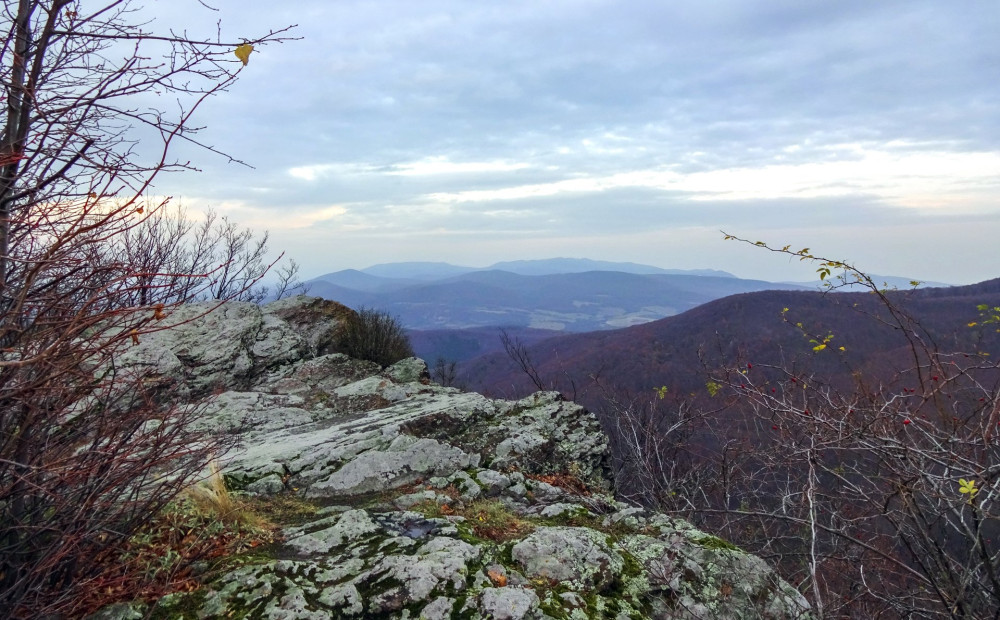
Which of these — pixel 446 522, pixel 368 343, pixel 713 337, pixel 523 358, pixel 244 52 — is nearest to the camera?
pixel 244 52

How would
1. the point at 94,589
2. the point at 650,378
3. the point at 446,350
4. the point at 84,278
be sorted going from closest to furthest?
the point at 84,278, the point at 94,589, the point at 650,378, the point at 446,350

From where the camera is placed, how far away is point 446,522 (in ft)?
15.9

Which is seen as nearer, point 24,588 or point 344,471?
point 24,588

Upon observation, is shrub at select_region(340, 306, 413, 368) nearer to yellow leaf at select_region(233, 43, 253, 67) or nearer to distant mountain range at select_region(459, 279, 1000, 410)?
yellow leaf at select_region(233, 43, 253, 67)

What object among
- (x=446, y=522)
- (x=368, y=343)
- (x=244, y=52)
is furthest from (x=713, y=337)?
(x=244, y=52)

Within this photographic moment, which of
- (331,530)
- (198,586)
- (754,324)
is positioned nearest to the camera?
(198,586)

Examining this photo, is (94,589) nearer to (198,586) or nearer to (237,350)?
(198,586)

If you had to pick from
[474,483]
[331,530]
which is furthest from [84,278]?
[474,483]

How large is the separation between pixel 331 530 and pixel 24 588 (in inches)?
77.7

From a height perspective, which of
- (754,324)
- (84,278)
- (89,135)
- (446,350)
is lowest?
(446,350)

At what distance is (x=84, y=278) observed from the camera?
3.07 metres

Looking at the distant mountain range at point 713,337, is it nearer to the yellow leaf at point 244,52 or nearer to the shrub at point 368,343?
the shrub at point 368,343

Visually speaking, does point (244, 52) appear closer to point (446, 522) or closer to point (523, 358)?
point (446, 522)

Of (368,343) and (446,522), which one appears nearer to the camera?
(446,522)
